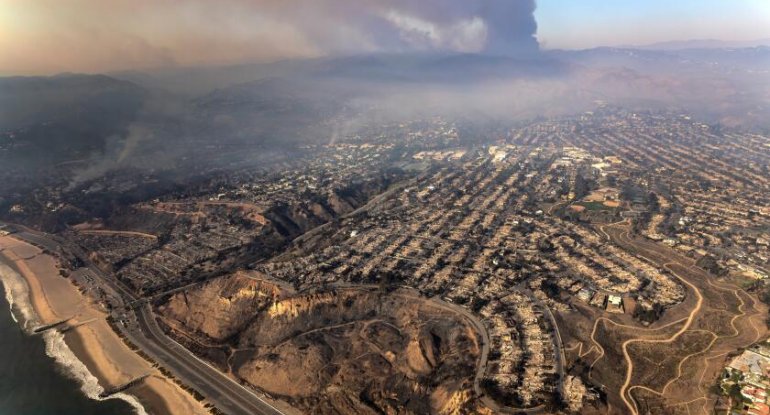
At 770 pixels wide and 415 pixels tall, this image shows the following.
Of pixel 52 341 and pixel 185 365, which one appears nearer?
pixel 185 365

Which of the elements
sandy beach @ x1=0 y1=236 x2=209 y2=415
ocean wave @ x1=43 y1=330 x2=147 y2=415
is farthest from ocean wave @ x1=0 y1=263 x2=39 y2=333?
ocean wave @ x1=43 y1=330 x2=147 y2=415

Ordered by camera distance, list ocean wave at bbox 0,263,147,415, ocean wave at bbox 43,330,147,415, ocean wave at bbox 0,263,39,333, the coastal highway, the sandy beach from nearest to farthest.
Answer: the coastal highway
the sandy beach
ocean wave at bbox 43,330,147,415
ocean wave at bbox 0,263,147,415
ocean wave at bbox 0,263,39,333

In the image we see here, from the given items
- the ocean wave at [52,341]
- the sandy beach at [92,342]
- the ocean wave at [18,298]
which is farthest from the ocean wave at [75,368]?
the ocean wave at [18,298]

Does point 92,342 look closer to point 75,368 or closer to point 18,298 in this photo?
point 75,368

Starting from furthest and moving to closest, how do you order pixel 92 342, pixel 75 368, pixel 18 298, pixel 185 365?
pixel 18 298
pixel 92 342
pixel 75 368
pixel 185 365

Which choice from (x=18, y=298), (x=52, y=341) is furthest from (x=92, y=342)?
(x=18, y=298)

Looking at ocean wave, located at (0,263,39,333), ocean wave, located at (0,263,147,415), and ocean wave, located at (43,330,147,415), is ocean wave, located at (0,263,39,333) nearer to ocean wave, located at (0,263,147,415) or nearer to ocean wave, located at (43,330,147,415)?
ocean wave, located at (0,263,147,415)

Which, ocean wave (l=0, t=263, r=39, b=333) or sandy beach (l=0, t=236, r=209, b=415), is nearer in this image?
sandy beach (l=0, t=236, r=209, b=415)
